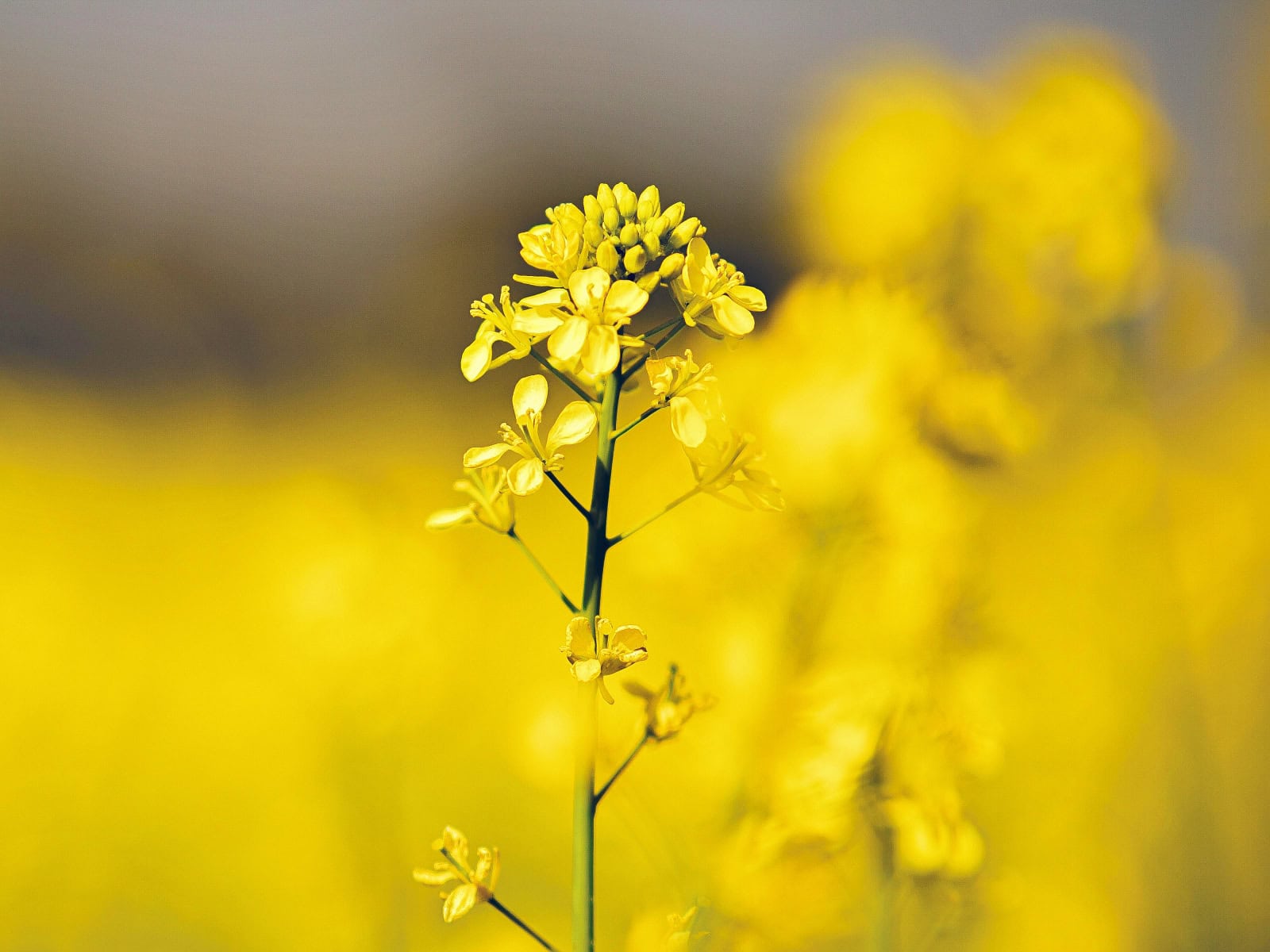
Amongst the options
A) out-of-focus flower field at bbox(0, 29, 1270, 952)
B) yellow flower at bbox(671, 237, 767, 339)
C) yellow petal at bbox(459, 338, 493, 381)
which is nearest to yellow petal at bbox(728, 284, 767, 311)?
yellow flower at bbox(671, 237, 767, 339)

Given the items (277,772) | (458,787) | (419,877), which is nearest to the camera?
(419,877)

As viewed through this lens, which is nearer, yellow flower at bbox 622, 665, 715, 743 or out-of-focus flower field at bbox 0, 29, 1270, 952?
yellow flower at bbox 622, 665, 715, 743

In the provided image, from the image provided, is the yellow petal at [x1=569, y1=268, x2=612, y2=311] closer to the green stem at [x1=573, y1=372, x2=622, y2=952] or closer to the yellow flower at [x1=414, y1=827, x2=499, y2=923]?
the green stem at [x1=573, y1=372, x2=622, y2=952]

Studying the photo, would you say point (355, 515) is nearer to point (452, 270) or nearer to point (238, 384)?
point (452, 270)

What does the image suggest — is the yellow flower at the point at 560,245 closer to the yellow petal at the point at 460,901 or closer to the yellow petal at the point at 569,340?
the yellow petal at the point at 569,340

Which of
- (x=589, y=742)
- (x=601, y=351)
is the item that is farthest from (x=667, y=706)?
(x=601, y=351)

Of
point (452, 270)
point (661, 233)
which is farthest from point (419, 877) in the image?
point (452, 270)
